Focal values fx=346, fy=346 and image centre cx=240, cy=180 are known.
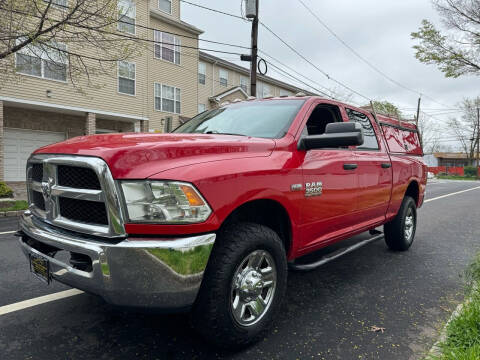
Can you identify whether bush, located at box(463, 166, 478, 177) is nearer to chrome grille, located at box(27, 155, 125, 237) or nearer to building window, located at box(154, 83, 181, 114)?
building window, located at box(154, 83, 181, 114)

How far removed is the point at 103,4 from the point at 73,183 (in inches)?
331

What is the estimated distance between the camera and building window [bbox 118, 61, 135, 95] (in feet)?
53.7

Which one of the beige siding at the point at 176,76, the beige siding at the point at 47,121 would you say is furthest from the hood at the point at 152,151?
the beige siding at the point at 176,76

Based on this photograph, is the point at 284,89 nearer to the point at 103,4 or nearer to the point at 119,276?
the point at 103,4

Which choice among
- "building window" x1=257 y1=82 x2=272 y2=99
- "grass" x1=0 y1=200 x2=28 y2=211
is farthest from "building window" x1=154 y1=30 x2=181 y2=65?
"grass" x1=0 y1=200 x2=28 y2=211

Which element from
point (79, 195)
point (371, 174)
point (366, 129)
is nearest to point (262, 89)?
point (366, 129)

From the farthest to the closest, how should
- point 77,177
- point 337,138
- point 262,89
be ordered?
point 262,89, point 337,138, point 77,177

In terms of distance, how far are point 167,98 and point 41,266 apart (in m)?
17.6

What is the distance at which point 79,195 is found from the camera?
6.77 ft

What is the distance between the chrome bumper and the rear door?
2.25 metres

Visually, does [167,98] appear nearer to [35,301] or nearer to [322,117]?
[322,117]

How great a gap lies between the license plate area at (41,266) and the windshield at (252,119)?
172 cm

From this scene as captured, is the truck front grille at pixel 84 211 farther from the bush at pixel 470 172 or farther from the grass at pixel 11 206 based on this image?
the bush at pixel 470 172

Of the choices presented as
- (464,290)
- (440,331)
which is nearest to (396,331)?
(440,331)
